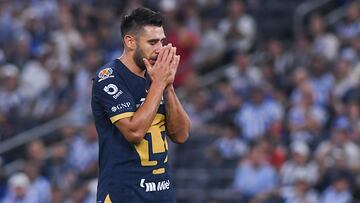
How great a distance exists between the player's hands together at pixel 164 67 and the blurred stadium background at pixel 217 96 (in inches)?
286

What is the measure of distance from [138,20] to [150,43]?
0.17m

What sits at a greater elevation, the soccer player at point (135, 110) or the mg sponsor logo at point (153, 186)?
the soccer player at point (135, 110)

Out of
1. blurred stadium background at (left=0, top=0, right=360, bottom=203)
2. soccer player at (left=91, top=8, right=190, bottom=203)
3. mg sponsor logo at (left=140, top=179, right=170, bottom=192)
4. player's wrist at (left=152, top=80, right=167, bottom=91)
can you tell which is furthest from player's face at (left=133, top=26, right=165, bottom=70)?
blurred stadium background at (left=0, top=0, right=360, bottom=203)

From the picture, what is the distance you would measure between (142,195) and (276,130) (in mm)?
9139

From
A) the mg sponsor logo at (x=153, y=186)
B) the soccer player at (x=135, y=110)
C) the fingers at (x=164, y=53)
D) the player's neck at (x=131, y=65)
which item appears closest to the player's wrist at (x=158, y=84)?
the soccer player at (x=135, y=110)

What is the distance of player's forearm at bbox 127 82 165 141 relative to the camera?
7073mm

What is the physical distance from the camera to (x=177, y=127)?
7473 mm

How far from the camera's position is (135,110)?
23.8ft

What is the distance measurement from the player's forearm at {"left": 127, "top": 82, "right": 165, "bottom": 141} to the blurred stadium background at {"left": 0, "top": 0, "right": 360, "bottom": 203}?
735 centimetres

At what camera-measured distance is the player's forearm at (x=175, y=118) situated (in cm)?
735

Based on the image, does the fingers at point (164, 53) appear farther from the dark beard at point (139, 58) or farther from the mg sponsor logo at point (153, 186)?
the mg sponsor logo at point (153, 186)

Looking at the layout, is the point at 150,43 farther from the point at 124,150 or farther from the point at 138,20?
→ the point at 124,150

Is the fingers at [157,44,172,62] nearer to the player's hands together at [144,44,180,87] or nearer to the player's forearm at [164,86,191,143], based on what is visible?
the player's hands together at [144,44,180,87]

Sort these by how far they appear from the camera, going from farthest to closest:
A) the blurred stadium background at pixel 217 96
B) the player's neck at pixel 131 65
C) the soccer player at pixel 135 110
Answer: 1. the blurred stadium background at pixel 217 96
2. the player's neck at pixel 131 65
3. the soccer player at pixel 135 110
